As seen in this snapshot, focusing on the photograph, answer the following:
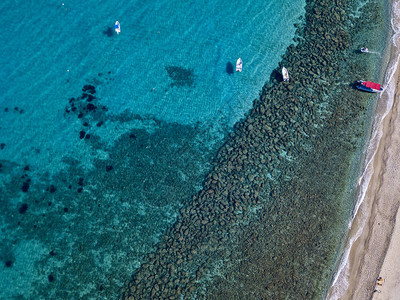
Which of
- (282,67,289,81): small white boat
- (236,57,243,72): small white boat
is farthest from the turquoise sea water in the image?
(282,67,289,81): small white boat

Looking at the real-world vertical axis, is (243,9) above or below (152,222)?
above

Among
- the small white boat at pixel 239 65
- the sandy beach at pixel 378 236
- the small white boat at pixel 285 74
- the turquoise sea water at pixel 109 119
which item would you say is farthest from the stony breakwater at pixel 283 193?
the small white boat at pixel 239 65

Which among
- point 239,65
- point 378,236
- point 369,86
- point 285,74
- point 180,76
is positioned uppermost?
point 369,86

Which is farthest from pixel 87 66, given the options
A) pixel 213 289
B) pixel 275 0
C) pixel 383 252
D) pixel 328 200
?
pixel 383 252

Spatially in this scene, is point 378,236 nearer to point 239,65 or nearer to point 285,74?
point 285,74

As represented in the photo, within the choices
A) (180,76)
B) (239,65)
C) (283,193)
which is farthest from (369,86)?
(180,76)

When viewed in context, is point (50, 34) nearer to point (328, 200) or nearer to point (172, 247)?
point (172, 247)
